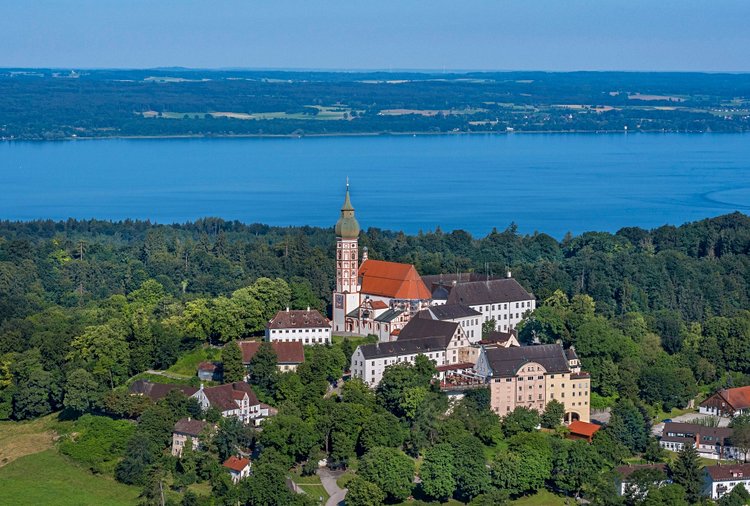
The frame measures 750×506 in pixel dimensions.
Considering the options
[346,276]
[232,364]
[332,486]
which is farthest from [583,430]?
[346,276]

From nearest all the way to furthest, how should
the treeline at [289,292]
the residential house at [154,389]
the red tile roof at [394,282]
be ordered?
1. the residential house at [154,389]
2. the treeline at [289,292]
3. the red tile roof at [394,282]

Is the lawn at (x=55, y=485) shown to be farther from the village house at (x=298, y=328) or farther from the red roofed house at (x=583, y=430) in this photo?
the red roofed house at (x=583, y=430)

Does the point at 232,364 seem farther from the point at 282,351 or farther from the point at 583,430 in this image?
the point at 583,430

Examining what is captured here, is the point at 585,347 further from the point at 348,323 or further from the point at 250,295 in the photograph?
the point at 250,295

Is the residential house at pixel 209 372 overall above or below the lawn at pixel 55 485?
above

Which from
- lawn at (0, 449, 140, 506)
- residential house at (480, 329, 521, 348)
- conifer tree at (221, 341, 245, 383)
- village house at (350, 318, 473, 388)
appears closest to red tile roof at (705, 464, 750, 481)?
village house at (350, 318, 473, 388)

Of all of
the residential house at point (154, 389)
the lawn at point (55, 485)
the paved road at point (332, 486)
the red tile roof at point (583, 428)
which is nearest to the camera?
the paved road at point (332, 486)

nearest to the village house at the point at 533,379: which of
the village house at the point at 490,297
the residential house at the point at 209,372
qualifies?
the village house at the point at 490,297

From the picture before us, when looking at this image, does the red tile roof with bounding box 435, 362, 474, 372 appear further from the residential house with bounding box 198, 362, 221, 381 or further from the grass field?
the grass field

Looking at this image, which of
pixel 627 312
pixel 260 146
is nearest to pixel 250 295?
pixel 627 312
